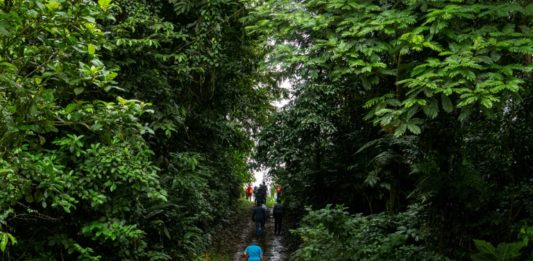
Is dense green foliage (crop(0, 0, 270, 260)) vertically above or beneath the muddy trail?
above

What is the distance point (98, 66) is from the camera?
4.14 m

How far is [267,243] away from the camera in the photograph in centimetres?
1547

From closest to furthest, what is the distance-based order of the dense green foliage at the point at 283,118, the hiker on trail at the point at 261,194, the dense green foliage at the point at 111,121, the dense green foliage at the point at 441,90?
the dense green foliage at the point at 111,121
the dense green foliage at the point at 283,118
the dense green foliage at the point at 441,90
the hiker on trail at the point at 261,194

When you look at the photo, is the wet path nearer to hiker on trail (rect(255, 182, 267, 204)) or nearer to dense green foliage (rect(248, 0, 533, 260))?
hiker on trail (rect(255, 182, 267, 204))

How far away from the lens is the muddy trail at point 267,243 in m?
13.7

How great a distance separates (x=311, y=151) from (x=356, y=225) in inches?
151

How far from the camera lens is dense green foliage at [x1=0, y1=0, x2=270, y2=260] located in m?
3.54

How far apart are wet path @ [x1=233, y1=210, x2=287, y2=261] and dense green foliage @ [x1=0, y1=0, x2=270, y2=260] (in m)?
2.18

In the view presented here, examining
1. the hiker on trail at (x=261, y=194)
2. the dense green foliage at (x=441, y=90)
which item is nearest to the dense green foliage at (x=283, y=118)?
the dense green foliage at (x=441, y=90)

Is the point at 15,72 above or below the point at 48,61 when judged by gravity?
below

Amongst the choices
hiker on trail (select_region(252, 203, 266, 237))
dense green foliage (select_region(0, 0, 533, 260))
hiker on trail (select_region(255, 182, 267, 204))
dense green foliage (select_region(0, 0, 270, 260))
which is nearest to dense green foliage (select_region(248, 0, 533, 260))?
dense green foliage (select_region(0, 0, 533, 260))

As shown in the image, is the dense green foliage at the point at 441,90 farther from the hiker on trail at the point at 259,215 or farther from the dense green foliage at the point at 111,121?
the hiker on trail at the point at 259,215

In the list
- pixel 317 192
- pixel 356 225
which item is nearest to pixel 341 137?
pixel 317 192

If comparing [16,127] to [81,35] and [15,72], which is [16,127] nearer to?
[15,72]
